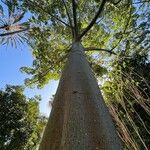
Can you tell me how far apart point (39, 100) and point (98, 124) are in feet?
49.0

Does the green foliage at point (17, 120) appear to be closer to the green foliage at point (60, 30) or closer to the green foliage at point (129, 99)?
the green foliage at point (60, 30)

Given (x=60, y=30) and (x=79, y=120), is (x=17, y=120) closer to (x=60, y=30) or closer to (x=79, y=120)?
(x=60, y=30)

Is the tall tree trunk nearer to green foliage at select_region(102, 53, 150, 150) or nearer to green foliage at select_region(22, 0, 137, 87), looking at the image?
green foliage at select_region(102, 53, 150, 150)

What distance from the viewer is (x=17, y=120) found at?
1469 cm

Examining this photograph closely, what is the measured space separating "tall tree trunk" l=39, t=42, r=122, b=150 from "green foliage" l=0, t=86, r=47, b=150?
11.1 meters

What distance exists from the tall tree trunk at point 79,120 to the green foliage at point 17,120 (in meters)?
11.1

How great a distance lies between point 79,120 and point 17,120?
43.5ft

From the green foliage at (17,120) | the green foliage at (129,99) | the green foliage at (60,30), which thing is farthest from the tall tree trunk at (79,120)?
the green foliage at (17,120)

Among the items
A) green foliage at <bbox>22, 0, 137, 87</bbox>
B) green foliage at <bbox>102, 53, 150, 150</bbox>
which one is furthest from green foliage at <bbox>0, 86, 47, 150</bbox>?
green foliage at <bbox>102, 53, 150, 150</bbox>

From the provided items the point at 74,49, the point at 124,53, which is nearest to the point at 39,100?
the point at 124,53

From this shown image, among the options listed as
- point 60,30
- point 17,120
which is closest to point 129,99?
point 60,30

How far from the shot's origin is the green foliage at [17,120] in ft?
45.5

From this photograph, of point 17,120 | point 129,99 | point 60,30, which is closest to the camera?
point 129,99

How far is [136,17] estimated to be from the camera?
10164 mm
